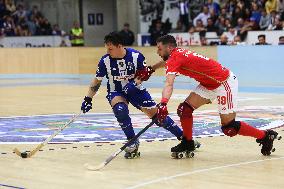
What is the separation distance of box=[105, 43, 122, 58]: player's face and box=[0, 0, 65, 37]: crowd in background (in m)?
22.6

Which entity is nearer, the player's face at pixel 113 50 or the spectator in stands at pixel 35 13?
the player's face at pixel 113 50

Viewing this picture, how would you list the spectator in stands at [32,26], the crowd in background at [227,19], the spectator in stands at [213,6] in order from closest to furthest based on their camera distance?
the crowd in background at [227,19] → the spectator in stands at [213,6] → the spectator in stands at [32,26]

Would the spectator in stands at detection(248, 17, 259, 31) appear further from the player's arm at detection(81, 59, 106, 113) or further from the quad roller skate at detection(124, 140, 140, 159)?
the quad roller skate at detection(124, 140, 140, 159)

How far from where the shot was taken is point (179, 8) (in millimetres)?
27594

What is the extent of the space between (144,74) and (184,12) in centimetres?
1828

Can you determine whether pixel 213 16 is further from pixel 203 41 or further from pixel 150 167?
pixel 150 167

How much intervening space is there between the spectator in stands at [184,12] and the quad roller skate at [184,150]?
17.5 meters

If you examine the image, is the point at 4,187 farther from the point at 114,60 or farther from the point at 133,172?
the point at 114,60

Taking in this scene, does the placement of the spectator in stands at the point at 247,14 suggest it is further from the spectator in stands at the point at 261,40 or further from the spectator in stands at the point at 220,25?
the spectator in stands at the point at 261,40

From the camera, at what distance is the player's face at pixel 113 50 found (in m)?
9.06

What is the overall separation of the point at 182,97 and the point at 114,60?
8492mm

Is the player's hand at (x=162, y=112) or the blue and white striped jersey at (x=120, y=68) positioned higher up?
the blue and white striped jersey at (x=120, y=68)

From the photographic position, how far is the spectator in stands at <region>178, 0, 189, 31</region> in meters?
26.6

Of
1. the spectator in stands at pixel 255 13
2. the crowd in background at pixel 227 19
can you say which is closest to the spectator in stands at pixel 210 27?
the crowd in background at pixel 227 19
